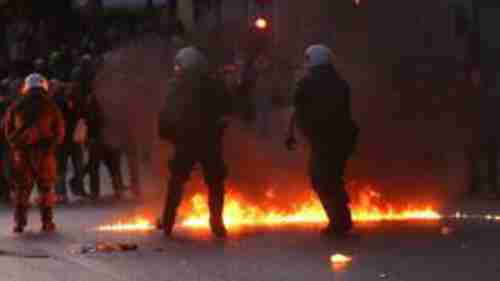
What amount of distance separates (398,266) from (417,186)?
5876 millimetres

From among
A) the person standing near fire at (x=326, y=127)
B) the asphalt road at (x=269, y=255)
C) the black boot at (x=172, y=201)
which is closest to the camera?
the asphalt road at (x=269, y=255)

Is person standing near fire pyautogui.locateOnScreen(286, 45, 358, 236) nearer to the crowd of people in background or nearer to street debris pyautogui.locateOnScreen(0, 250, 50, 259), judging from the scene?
street debris pyautogui.locateOnScreen(0, 250, 50, 259)

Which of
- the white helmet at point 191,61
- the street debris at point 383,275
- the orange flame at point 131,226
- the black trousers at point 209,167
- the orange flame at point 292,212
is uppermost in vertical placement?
the white helmet at point 191,61

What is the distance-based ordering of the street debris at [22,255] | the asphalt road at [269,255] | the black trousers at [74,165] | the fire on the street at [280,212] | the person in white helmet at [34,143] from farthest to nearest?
1. the black trousers at [74,165]
2. the fire on the street at [280,212]
3. the person in white helmet at [34,143]
4. the street debris at [22,255]
5. the asphalt road at [269,255]

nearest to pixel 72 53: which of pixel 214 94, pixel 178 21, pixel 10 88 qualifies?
pixel 178 21

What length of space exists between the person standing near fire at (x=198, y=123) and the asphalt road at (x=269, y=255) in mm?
541

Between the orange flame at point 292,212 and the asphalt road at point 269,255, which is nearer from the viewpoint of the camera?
the asphalt road at point 269,255

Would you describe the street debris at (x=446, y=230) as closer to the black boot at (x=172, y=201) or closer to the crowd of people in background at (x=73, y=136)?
the black boot at (x=172, y=201)

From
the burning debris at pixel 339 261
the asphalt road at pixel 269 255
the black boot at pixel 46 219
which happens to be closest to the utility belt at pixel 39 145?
the black boot at pixel 46 219

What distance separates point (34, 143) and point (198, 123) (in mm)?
2456

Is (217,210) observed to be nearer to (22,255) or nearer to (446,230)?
(22,255)

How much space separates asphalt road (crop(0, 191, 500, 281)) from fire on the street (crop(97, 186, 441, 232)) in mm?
1014

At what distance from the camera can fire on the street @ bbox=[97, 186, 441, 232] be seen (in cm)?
1816

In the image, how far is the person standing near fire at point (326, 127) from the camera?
16.0m
